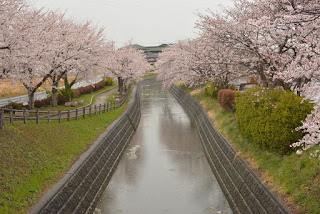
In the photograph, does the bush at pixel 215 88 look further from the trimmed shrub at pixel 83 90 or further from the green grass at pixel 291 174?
the green grass at pixel 291 174

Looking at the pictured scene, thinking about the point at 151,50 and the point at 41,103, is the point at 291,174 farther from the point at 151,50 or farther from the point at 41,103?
the point at 151,50

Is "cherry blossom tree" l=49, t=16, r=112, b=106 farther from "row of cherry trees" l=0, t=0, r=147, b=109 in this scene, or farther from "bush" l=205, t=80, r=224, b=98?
"bush" l=205, t=80, r=224, b=98

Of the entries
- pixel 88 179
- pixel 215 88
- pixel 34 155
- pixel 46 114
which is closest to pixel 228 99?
pixel 215 88

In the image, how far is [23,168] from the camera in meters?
13.0

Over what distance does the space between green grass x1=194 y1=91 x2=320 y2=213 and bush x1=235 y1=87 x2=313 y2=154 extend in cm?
51

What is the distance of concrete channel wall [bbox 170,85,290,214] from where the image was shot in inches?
447

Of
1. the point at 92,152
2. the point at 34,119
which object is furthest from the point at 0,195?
the point at 34,119

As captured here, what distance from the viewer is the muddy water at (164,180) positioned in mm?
14760

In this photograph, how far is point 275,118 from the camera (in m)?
13.7

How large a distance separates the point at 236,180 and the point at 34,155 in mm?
8795

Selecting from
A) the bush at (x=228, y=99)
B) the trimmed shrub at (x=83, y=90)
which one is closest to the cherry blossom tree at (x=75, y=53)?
the trimmed shrub at (x=83, y=90)

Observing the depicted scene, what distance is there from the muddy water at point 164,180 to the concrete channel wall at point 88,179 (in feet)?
1.62

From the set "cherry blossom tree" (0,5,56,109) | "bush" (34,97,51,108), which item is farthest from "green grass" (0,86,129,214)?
"bush" (34,97,51,108)

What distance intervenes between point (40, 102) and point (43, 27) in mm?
7853
